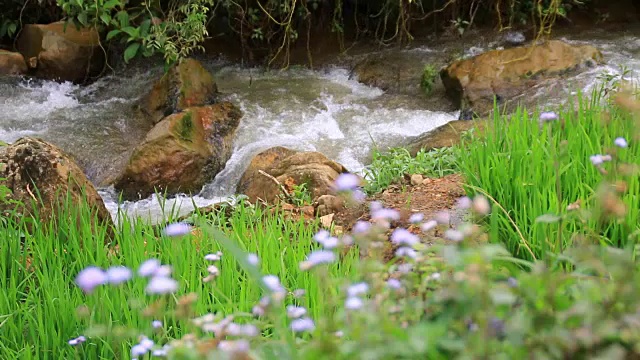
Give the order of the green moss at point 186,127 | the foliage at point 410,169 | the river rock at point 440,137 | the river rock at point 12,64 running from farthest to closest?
the river rock at point 12,64 → the green moss at point 186,127 → the river rock at point 440,137 → the foliage at point 410,169

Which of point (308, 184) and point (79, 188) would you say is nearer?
point (79, 188)

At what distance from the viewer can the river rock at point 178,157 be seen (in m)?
4.12

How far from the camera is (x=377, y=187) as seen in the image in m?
2.95

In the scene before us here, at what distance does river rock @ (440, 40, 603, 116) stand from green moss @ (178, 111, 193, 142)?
2.03m

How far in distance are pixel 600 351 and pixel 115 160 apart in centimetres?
426

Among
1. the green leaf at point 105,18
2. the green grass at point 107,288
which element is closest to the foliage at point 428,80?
the green leaf at point 105,18

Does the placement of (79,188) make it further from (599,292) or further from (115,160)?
(599,292)

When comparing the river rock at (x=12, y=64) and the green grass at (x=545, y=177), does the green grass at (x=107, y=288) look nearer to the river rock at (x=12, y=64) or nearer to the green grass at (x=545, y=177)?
the green grass at (x=545, y=177)

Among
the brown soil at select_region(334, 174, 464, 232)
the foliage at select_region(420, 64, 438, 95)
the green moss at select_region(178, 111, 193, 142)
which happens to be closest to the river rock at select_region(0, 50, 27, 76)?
the green moss at select_region(178, 111, 193, 142)

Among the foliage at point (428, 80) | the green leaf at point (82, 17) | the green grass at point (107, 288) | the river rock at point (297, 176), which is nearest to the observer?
the green grass at point (107, 288)

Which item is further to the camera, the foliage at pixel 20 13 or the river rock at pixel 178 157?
the foliage at pixel 20 13

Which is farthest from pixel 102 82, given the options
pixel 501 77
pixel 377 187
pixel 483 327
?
pixel 483 327

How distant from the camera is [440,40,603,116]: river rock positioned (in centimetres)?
492

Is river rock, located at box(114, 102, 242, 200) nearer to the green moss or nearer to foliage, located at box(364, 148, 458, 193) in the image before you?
the green moss
